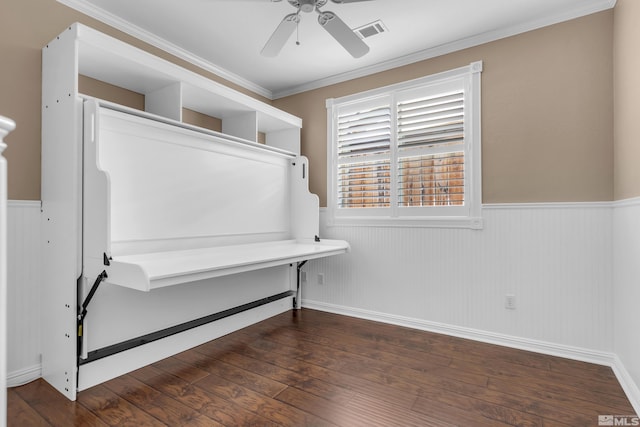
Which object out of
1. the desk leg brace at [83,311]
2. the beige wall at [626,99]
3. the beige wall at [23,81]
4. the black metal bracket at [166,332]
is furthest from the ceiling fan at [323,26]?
the black metal bracket at [166,332]

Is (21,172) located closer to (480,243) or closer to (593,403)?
(480,243)

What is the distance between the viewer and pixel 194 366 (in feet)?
7.60

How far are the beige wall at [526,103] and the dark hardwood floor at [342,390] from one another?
1228mm

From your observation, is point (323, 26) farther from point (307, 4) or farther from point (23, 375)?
point (23, 375)

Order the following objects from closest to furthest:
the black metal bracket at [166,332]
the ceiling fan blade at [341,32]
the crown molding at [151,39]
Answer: the ceiling fan blade at [341,32] → the black metal bracket at [166,332] → the crown molding at [151,39]

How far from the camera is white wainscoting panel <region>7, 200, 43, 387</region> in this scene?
1.97 m

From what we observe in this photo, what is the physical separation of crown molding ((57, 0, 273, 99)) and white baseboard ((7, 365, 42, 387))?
2.36 meters

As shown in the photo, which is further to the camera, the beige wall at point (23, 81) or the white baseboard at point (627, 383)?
the beige wall at point (23, 81)

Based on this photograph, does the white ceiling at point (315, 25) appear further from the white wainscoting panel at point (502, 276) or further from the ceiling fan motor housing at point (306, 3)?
the white wainscoting panel at point (502, 276)

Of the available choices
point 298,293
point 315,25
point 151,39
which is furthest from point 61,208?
point 298,293

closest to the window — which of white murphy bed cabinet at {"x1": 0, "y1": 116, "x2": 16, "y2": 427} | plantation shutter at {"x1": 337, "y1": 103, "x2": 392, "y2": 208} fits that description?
plantation shutter at {"x1": 337, "y1": 103, "x2": 392, "y2": 208}

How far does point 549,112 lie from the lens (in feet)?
8.30

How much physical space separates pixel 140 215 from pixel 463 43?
9.55 ft

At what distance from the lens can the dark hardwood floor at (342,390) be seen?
68.2 inches
